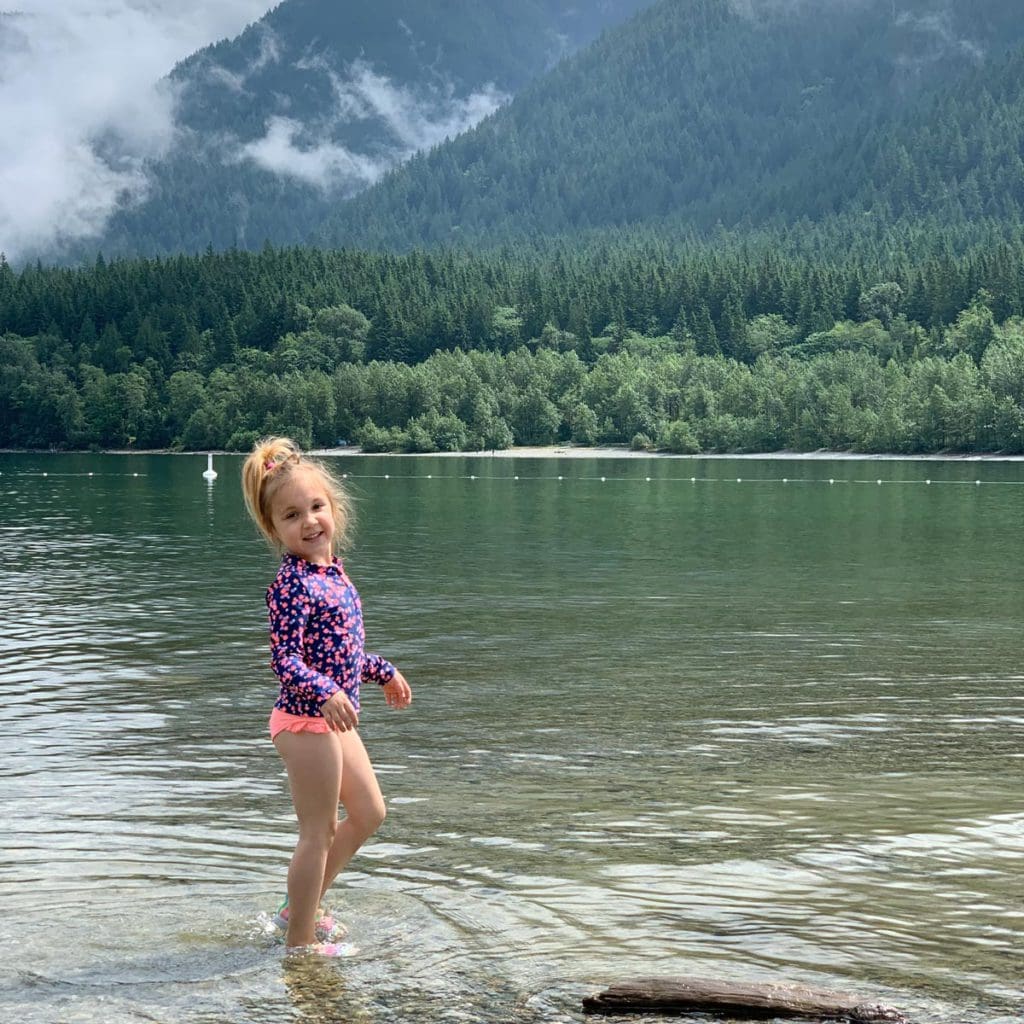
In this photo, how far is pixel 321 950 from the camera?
10.1 meters

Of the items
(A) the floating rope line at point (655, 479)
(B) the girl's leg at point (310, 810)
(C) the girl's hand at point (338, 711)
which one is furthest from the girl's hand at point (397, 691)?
(A) the floating rope line at point (655, 479)

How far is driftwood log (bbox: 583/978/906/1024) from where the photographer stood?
28.8 ft

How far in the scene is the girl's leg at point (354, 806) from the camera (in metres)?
10.2

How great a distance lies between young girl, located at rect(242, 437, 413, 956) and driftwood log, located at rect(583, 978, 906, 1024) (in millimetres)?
2023

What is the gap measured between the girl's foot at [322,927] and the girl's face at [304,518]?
2305 mm

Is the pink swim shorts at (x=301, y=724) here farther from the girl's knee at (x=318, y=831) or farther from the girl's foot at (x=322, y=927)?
the girl's foot at (x=322, y=927)

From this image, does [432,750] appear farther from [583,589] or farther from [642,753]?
[583,589]

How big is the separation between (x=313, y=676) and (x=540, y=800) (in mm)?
5487

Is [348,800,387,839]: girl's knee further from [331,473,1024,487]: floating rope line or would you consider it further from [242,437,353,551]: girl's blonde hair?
[331,473,1024,487]: floating rope line

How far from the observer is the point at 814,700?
21219mm

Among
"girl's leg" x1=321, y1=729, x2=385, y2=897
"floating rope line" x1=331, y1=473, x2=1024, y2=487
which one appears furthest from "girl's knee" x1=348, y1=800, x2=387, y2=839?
"floating rope line" x1=331, y1=473, x2=1024, y2=487

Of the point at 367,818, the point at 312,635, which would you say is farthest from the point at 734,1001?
the point at 312,635

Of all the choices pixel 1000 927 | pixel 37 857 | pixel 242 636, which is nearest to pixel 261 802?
pixel 37 857

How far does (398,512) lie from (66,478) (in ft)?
188
